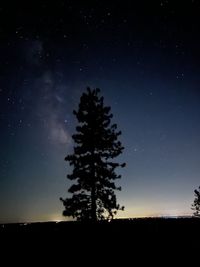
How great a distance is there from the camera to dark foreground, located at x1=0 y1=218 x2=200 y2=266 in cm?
762

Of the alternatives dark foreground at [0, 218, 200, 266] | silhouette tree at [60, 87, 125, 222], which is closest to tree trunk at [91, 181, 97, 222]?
silhouette tree at [60, 87, 125, 222]

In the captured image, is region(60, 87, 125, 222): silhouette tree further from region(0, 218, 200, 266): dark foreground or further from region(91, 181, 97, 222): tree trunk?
region(0, 218, 200, 266): dark foreground

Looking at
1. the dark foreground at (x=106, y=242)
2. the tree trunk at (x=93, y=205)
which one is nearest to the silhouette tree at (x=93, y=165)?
the tree trunk at (x=93, y=205)

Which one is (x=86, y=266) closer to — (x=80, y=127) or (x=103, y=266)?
(x=103, y=266)

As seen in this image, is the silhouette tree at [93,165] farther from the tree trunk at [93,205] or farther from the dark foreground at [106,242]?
the dark foreground at [106,242]

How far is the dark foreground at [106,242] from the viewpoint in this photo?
25.0 feet

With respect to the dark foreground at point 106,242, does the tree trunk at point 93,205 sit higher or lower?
higher

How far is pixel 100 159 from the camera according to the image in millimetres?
27734

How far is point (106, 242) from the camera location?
870 cm

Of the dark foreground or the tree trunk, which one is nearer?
the dark foreground

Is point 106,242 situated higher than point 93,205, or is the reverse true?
point 93,205

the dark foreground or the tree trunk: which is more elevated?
the tree trunk

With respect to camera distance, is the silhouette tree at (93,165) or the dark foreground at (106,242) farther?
the silhouette tree at (93,165)

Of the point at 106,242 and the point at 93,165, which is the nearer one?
the point at 106,242
